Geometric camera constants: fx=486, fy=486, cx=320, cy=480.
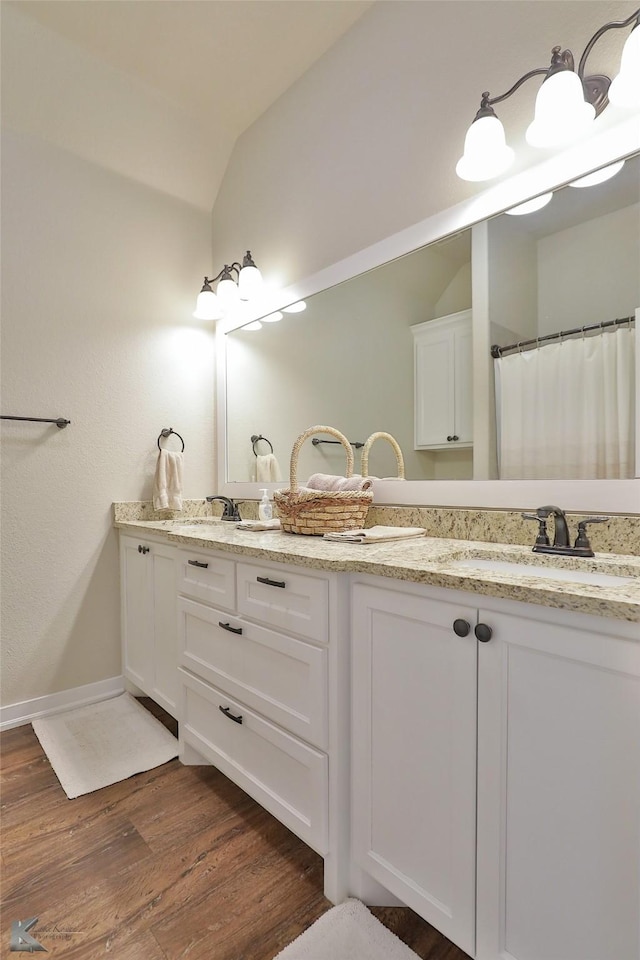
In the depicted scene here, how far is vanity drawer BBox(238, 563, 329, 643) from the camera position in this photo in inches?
47.4

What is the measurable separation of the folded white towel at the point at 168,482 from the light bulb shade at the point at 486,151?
180 cm

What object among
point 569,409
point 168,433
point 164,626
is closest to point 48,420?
point 168,433

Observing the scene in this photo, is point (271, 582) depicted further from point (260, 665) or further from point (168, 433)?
point (168, 433)

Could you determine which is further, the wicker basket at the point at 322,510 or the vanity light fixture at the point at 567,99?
the wicker basket at the point at 322,510

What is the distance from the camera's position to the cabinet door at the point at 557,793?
75 centimetres

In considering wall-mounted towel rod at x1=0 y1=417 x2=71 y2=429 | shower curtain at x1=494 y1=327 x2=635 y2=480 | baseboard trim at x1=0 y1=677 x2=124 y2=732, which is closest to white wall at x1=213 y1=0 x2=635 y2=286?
shower curtain at x1=494 y1=327 x2=635 y2=480

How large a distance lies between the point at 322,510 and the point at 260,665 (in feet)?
1.68

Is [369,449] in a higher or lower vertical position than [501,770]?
higher

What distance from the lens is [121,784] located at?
5.53 feet

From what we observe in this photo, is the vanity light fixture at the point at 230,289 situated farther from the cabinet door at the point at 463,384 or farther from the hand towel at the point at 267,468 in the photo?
the cabinet door at the point at 463,384

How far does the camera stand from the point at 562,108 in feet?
3.89

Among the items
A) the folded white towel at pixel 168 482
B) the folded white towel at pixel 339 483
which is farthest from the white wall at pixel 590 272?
the folded white towel at pixel 168 482

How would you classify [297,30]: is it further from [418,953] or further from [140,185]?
[418,953]

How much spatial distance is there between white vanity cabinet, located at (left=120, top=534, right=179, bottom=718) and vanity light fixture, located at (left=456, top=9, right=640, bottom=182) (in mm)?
1728
